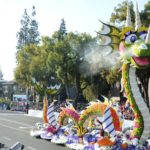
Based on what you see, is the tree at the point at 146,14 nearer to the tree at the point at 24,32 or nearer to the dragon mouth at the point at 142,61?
the dragon mouth at the point at 142,61

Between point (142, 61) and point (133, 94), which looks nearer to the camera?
point (142, 61)

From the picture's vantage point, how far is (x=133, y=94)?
723 inches

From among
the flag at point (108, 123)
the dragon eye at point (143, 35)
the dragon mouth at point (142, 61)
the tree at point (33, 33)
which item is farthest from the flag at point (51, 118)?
the tree at point (33, 33)

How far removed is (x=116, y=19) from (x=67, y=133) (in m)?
14.3

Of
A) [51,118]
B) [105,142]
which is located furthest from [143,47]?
[51,118]

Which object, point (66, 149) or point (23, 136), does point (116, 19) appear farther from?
point (66, 149)

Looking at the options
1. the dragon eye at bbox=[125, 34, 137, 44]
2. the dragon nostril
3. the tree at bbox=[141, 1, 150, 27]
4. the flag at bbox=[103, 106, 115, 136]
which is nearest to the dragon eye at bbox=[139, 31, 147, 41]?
the dragon eye at bbox=[125, 34, 137, 44]

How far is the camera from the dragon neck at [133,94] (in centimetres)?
1781

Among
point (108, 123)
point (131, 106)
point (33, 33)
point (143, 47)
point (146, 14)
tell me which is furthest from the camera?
point (33, 33)

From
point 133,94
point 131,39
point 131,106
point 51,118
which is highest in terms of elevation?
point 131,39

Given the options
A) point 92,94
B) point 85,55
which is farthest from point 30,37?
point 85,55

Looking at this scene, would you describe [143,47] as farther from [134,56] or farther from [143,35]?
[143,35]

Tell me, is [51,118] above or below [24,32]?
below

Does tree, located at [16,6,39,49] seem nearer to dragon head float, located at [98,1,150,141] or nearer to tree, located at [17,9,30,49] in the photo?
tree, located at [17,9,30,49]
